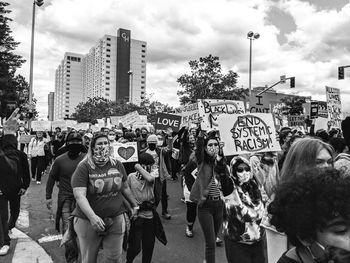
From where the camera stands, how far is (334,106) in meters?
11.3

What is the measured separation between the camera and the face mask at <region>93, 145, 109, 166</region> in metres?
3.58

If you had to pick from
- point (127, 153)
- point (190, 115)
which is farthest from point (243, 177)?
point (190, 115)

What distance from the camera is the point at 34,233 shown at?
5828 mm

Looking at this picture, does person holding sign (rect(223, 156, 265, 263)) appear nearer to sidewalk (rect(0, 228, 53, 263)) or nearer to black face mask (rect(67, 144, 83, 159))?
black face mask (rect(67, 144, 83, 159))

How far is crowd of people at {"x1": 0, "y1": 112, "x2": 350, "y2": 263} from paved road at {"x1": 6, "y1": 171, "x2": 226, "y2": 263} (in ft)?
0.79

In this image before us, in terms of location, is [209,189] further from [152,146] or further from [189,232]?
[152,146]

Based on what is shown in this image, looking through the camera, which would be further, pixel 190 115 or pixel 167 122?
pixel 190 115

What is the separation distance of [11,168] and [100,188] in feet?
7.28

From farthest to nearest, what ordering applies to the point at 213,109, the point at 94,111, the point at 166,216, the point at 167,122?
the point at 94,111, the point at 167,122, the point at 213,109, the point at 166,216

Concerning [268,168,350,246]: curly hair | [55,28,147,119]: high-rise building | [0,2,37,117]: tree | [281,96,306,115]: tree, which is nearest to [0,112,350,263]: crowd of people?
[268,168,350,246]: curly hair

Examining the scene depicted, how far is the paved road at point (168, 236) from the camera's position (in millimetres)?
4795

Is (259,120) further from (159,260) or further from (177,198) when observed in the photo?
(177,198)

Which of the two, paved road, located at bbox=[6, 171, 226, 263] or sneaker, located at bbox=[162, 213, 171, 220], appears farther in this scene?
sneaker, located at bbox=[162, 213, 171, 220]

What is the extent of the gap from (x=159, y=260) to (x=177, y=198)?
4.06 meters
